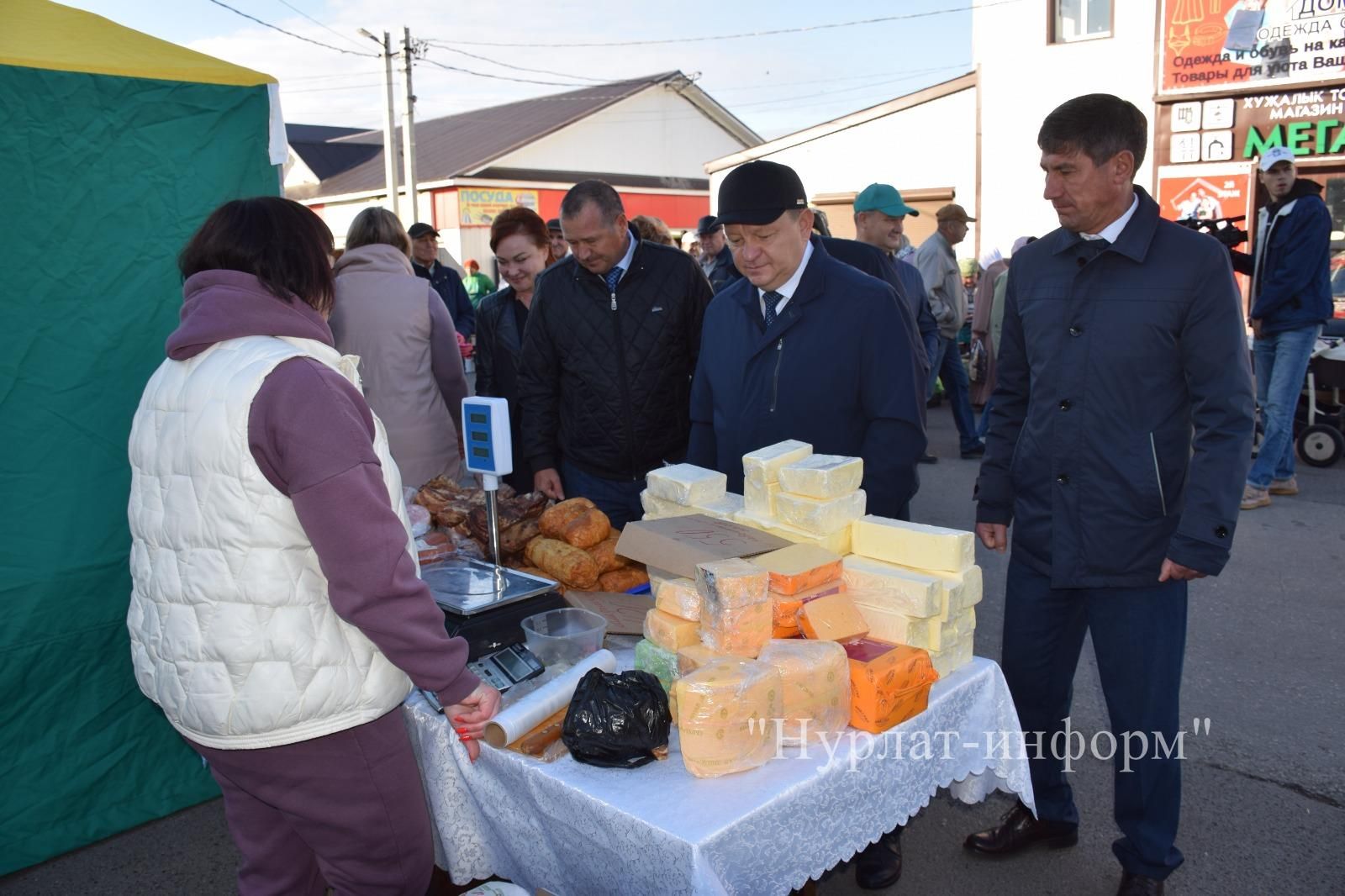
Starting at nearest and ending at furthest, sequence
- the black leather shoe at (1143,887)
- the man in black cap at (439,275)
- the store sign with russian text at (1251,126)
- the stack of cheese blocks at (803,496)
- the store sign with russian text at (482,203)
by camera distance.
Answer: the stack of cheese blocks at (803,496) < the black leather shoe at (1143,887) < the man in black cap at (439,275) < the store sign with russian text at (1251,126) < the store sign with russian text at (482,203)

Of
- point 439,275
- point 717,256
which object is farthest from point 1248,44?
point 439,275

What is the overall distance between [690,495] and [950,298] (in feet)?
21.2

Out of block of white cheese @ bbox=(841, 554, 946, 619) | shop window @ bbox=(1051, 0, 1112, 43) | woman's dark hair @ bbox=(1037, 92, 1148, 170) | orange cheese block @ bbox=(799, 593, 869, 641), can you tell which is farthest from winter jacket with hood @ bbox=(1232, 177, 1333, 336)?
shop window @ bbox=(1051, 0, 1112, 43)

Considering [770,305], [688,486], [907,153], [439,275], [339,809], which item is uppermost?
[907,153]

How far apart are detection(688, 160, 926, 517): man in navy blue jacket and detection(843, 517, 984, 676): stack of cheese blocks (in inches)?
26.2

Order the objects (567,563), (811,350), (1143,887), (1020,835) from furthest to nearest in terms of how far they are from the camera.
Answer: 1. (1020,835)
2. (811,350)
3. (567,563)
4. (1143,887)

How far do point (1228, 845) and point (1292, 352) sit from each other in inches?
183

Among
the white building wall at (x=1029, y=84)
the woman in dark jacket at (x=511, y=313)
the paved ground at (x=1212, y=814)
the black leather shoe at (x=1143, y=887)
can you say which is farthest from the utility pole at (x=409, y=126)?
the black leather shoe at (x=1143, y=887)

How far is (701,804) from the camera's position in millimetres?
1692

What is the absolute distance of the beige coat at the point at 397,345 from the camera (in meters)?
4.12

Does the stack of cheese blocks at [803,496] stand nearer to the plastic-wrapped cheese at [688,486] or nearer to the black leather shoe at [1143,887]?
the plastic-wrapped cheese at [688,486]

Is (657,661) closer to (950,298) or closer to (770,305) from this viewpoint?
(770,305)

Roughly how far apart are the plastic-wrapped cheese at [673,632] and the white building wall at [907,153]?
47.2 feet

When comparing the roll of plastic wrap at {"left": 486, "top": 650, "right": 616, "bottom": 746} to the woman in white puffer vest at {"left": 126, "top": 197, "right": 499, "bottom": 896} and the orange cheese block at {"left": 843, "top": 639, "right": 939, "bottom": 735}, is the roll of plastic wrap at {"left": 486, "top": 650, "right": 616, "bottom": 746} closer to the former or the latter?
the woman in white puffer vest at {"left": 126, "top": 197, "right": 499, "bottom": 896}
